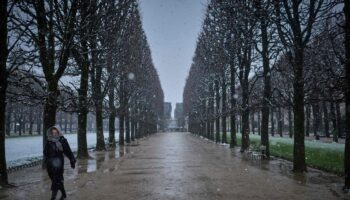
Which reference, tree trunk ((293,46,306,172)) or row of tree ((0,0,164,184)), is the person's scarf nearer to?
row of tree ((0,0,164,184))

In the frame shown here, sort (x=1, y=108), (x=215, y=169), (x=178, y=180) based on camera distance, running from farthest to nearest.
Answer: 1. (x=215, y=169)
2. (x=178, y=180)
3. (x=1, y=108)

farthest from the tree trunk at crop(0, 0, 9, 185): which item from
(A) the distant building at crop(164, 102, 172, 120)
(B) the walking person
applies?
(A) the distant building at crop(164, 102, 172, 120)

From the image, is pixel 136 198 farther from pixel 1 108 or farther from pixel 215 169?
pixel 215 169

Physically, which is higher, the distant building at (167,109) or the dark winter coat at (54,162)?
the distant building at (167,109)

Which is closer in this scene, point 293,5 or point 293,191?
point 293,191

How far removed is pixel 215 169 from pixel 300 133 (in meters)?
3.51

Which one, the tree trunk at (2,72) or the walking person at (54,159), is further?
the tree trunk at (2,72)

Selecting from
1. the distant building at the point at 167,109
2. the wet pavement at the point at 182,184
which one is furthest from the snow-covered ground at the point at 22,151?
the distant building at the point at 167,109

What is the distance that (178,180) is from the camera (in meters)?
13.6

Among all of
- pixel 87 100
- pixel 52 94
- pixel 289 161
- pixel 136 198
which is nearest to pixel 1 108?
pixel 52 94

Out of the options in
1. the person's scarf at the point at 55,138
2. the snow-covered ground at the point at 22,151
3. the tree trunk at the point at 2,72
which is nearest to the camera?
the person's scarf at the point at 55,138

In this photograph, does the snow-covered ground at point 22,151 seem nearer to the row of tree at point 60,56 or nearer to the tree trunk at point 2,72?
the row of tree at point 60,56

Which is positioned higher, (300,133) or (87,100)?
(87,100)

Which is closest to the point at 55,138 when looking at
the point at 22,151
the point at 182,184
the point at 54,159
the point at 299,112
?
the point at 54,159
